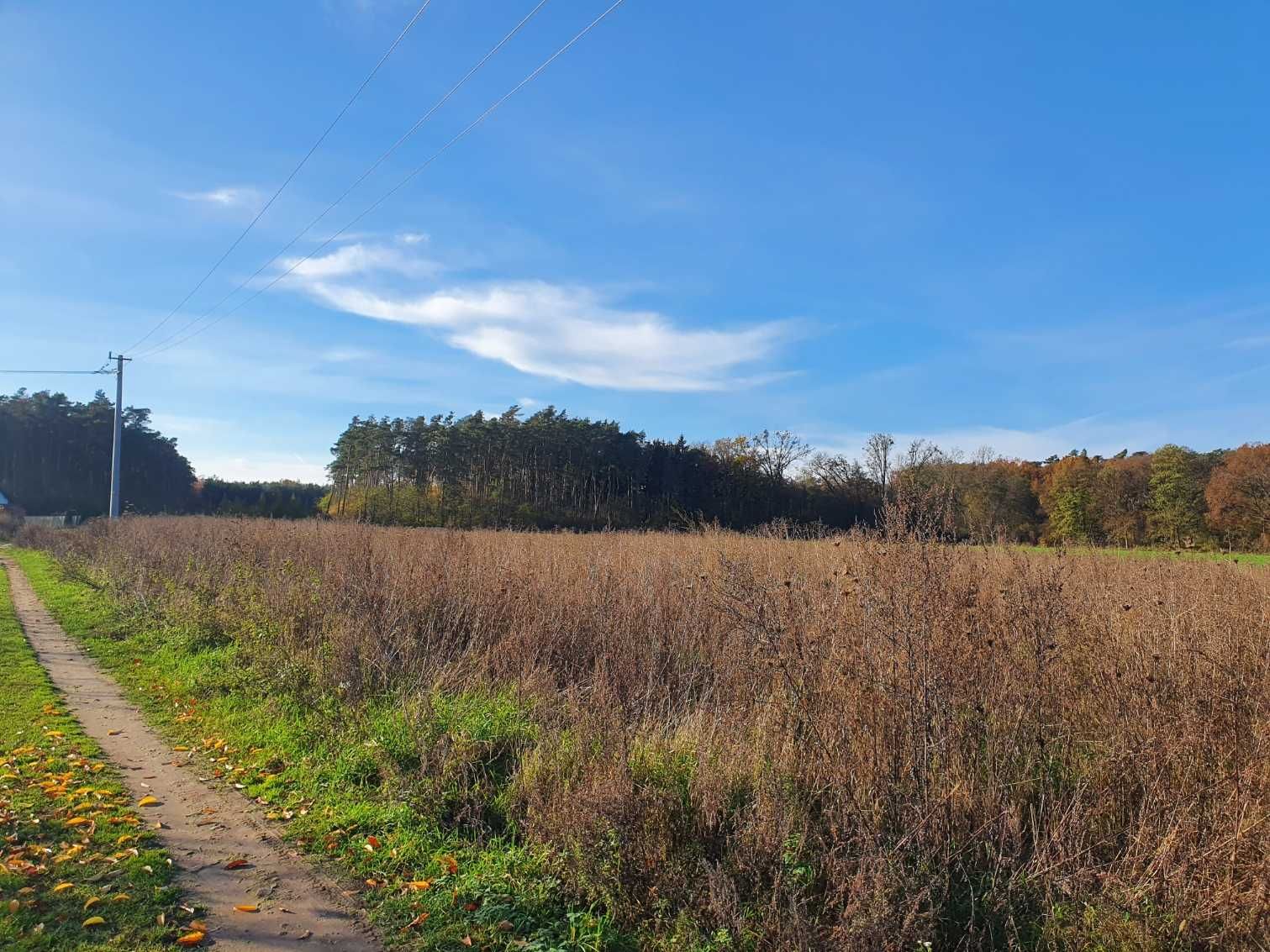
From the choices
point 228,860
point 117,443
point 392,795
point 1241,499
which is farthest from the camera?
point 117,443

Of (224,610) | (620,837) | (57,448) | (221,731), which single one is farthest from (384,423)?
(620,837)

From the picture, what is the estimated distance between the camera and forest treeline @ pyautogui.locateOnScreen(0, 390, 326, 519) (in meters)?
63.4

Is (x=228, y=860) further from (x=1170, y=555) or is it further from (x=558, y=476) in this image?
(x=558, y=476)

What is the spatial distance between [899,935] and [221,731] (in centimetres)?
658

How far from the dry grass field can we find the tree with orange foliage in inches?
423

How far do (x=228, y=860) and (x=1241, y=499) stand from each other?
2290 centimetres

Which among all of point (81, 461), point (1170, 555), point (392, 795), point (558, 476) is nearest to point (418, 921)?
point (392, 795)

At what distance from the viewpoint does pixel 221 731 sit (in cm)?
717

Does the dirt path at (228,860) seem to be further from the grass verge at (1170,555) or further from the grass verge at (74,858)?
the grass verge at (1170,555)

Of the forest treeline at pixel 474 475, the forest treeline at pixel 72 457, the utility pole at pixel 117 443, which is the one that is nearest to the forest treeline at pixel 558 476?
the forest treeline at pixel 474 475

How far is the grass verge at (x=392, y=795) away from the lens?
3.81 m

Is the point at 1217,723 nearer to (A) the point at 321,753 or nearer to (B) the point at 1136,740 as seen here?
(B) the point at 1136,740

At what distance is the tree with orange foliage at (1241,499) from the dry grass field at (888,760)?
10.8 m

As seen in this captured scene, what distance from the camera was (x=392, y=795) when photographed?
5.18 m
